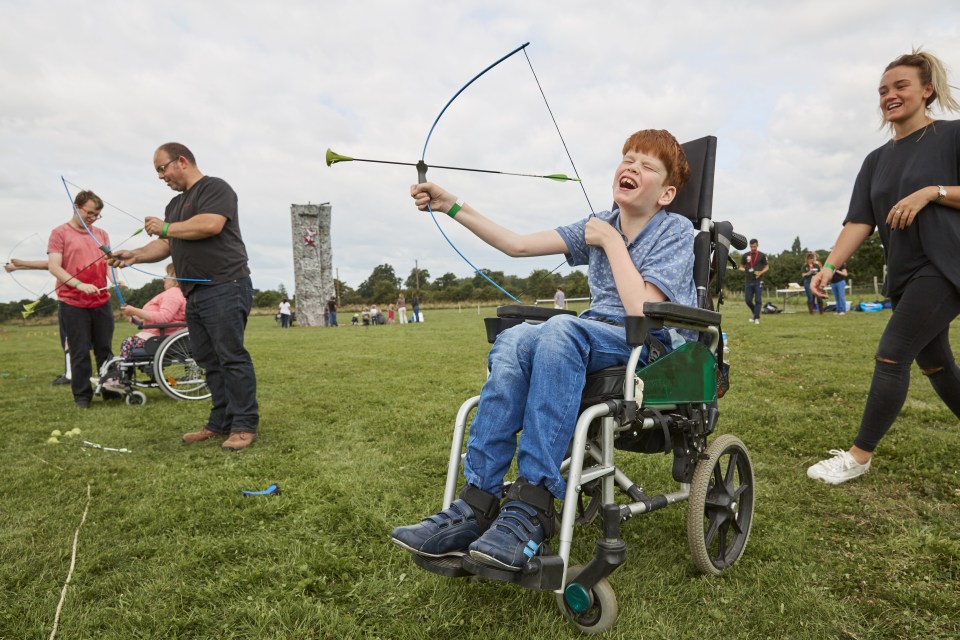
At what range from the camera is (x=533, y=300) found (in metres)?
2.83

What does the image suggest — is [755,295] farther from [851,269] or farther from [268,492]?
→ [851,269]

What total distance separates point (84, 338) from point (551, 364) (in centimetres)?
541

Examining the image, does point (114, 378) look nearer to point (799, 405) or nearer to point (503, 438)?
point (503, 438)

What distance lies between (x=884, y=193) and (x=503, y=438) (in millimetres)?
2332

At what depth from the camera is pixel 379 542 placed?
2.39 metres

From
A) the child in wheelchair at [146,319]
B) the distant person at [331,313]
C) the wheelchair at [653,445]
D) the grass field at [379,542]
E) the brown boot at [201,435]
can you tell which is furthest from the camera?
the distant person at [331,313]

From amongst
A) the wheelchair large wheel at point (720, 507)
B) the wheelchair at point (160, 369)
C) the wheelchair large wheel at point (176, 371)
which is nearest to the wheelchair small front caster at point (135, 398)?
the wheelchair at point (160, 369)

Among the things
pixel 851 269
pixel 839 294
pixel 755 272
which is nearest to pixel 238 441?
pixel 755 272

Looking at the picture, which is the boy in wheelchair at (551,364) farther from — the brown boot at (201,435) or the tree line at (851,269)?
the tree line at (851,269)

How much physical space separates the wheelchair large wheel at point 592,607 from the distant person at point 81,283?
5.27 m

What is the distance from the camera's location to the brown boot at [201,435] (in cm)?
416

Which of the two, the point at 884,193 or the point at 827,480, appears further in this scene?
the point at 827,480

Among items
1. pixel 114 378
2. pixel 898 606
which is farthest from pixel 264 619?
pixel 114 378

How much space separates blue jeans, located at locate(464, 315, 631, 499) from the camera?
1810 millimetres
